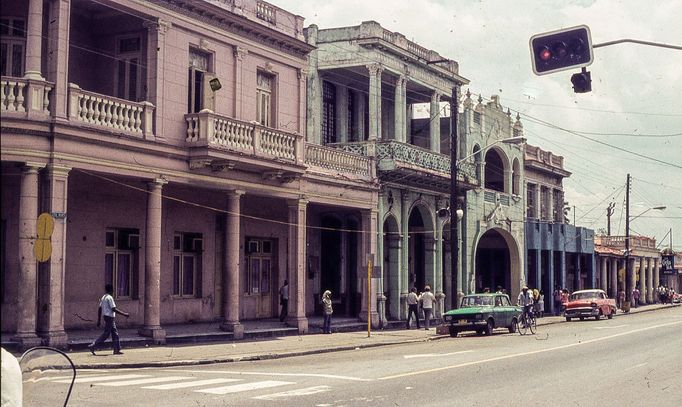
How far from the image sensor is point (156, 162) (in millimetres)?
23156

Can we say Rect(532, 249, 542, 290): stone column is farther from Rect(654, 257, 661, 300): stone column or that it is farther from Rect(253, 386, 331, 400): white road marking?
Rect(253, 386, 331, 400): white road marking

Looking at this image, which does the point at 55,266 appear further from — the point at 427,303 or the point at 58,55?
the point at 427,303

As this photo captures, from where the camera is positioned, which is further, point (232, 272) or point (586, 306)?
point (586, 306)

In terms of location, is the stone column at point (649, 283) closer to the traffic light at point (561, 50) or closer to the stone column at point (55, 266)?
the stone column at point (55, 266)

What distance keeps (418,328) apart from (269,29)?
13655 millimetres

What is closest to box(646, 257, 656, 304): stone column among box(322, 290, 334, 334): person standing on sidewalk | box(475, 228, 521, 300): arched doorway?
box(475, 228, 521, 300): arched doorway

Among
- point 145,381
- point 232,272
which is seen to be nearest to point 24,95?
point 145,381

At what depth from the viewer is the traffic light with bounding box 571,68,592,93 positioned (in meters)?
13.9

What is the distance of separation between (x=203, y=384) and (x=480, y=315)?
57.5 ft

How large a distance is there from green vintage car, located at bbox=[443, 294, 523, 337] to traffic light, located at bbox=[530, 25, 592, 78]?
60.0 ft

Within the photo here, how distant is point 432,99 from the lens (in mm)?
38719

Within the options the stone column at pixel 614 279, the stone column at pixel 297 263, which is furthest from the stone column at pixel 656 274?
the stone column at pixel 297 263

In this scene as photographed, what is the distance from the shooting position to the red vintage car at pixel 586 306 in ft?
151

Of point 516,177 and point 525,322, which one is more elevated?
point 516,177
